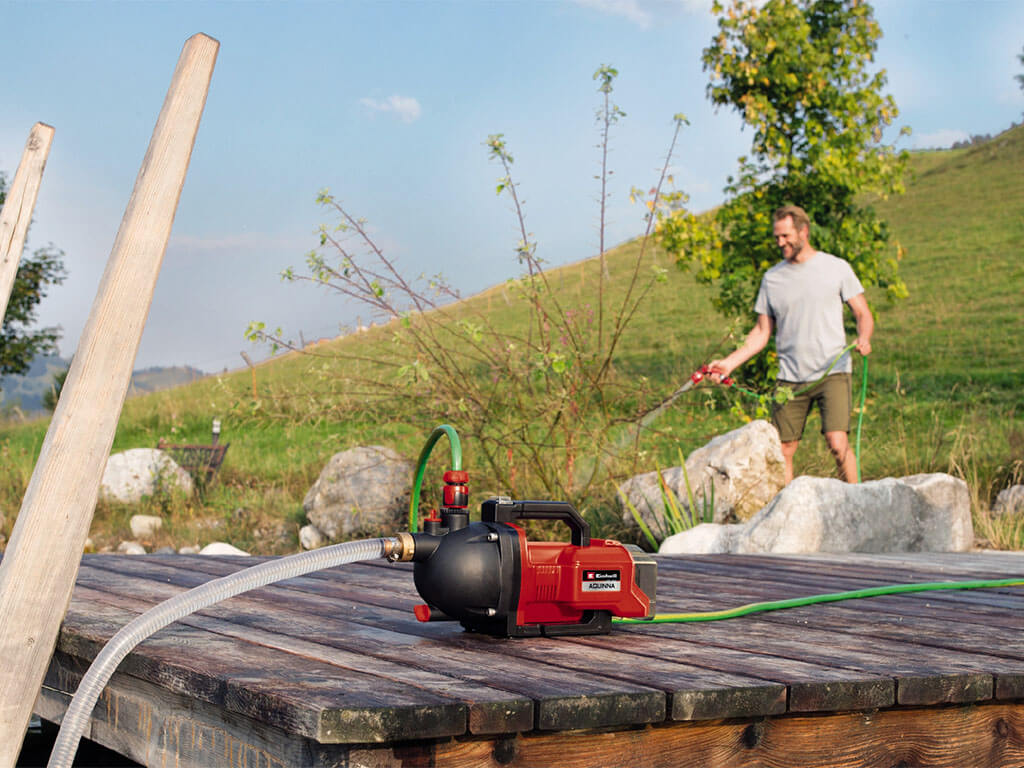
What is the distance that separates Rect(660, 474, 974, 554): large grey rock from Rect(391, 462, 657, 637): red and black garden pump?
3.23 m

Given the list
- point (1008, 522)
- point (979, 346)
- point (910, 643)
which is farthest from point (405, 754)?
point (979, 346)

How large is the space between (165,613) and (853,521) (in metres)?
4.51

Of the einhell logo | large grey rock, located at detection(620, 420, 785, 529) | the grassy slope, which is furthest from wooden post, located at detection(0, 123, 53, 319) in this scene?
large grey rock, located at detection(620, 420, 785, 529)

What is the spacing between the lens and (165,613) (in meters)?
2.30

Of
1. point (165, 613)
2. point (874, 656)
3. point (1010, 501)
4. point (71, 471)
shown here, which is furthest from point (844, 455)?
point (71, 471)

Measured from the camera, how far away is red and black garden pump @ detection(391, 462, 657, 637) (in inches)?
96.7

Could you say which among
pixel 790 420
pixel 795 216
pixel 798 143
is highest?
pixel 798 143

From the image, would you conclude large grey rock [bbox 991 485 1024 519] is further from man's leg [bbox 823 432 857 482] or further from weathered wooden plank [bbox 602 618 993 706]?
weathered wooden plank [bbox 602 618 993 706]

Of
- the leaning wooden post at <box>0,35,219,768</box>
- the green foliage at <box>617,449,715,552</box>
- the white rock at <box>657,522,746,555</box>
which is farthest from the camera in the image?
the green foliage at <box>617,449,715,552</box>

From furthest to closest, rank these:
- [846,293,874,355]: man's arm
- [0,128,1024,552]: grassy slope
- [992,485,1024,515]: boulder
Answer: [0,128,1024,552]: grassy slope, [992,485,1024,515]: boulder, [846,293,874,355]: man's arm

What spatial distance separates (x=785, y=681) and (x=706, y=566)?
232 cm

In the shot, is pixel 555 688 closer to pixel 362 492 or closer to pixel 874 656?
pixel 874 656

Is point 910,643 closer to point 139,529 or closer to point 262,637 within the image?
point 262,637

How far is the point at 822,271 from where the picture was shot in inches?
278
